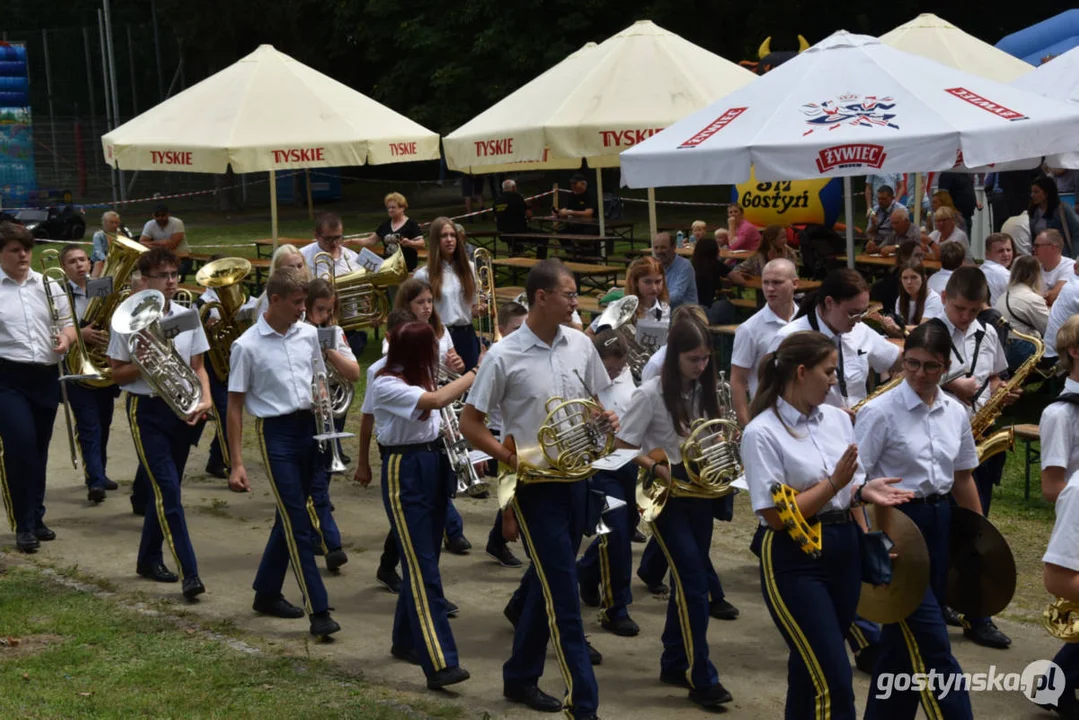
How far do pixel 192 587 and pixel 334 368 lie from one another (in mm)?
1491

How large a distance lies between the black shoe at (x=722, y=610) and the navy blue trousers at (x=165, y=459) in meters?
→ 2.94

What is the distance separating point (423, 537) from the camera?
6641 mm

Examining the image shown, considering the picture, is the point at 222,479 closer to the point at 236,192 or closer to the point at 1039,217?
the point at 1039,217

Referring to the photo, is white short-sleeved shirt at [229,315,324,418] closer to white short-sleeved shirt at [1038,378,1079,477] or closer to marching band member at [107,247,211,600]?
marching band member at [107,247,211,600]

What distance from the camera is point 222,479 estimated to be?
36.3 ft

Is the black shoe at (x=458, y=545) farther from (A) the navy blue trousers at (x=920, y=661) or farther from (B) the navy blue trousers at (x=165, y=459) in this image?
(A) the navy blue trousers at (x=920, y=661)

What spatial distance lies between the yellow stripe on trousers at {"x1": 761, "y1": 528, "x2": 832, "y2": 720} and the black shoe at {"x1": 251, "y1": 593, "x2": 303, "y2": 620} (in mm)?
3436

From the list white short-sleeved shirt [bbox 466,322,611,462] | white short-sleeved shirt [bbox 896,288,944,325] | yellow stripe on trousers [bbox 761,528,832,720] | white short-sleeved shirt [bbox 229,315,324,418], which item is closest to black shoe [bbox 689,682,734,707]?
yellow stripe on trousers [bbox 761,528,832,720]

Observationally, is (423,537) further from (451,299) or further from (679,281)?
(679,281)

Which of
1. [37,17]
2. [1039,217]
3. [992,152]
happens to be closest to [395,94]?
[37,17]

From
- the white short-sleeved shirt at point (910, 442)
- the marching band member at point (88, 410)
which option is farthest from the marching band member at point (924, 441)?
the marching band member at point (88, 410)

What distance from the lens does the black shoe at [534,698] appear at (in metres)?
6.29

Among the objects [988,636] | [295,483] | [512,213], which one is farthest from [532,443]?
[512,213]

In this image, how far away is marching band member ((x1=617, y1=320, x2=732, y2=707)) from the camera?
6.32 metres
